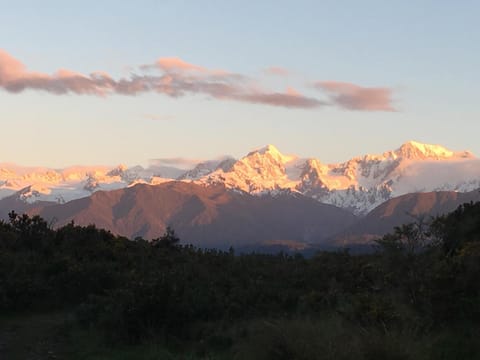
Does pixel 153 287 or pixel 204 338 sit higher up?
pixel 153 287

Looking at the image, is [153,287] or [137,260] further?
[137,260]

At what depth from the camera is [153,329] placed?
19.2 m

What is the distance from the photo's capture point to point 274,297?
24.9 m

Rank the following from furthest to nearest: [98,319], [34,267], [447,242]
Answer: [447,242] → [34,267] → [98,319]

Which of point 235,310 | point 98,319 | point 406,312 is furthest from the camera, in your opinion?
point 235,310

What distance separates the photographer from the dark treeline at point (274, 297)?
14570 millimetres

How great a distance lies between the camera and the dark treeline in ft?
47.8

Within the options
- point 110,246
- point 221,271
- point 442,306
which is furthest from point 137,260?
point 442,306

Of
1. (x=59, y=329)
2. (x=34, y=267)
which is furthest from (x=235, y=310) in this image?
(x=34, y=267)

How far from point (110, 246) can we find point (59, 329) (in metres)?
14.1

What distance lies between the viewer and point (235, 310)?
22281 mm

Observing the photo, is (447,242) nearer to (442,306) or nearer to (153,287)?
(442,306)

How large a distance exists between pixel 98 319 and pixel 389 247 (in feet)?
32.0

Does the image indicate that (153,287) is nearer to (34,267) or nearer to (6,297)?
(6,297)
